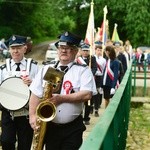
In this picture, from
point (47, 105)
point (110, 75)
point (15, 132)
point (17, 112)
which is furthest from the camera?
point (110, 75)

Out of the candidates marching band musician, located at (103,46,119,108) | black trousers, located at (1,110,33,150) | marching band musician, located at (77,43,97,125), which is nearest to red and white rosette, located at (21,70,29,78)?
black trousers, located at (1,110,33,150)

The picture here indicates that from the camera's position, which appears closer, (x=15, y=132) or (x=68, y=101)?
(x=68, y=101)

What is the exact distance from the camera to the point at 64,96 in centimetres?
552

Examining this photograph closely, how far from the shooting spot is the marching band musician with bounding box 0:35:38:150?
6.99 m

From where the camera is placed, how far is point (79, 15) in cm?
6241

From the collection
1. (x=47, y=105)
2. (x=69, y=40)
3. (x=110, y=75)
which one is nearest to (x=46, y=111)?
(x=47, y=105)

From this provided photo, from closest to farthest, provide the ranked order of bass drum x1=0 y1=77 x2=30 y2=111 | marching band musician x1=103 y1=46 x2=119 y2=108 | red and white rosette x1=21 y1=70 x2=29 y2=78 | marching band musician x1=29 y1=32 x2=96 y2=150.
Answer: marching band musician x1=29 y1=32 x2=96 y2=150
bass drum x1=0 y1=77 x2=30 y2=111
red and white rosette x1=21 y1=70 x2=29 y2=78
marching band musician x1=103 y1=46 x2=119 y2=108

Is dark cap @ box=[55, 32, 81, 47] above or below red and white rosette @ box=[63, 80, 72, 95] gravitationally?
above

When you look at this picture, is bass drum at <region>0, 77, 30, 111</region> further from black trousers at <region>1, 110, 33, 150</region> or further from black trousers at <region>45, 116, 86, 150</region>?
black trousers at <region>45, 116, 86, 150</region>

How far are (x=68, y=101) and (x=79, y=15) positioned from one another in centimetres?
5723

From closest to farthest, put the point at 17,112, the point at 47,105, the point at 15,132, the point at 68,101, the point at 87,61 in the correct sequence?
the point at 47,105
the point at 68,101
the point at 17,112
the point at 15,132
the point at 87,61

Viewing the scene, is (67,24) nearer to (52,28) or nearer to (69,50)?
(52,28)

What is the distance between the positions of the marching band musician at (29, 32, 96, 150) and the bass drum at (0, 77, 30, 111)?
3.92 ft

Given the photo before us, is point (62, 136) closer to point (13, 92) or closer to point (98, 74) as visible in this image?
point (13, 92)
